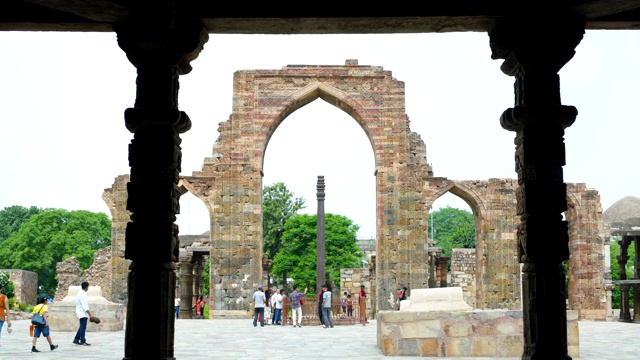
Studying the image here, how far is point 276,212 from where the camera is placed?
50.8 meters

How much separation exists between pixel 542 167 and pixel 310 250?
1610 inches

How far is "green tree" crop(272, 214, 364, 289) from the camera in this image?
44.9m

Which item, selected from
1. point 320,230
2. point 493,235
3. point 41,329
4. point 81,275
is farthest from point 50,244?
point 41,329

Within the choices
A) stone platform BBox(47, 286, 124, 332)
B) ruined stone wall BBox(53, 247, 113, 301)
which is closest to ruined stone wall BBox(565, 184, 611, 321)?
stone platform BBox(47, 286, 124, 332)

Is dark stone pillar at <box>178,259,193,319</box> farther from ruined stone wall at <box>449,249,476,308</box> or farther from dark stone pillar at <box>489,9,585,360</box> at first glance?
dark stone pillar at <box>489,9,585,360</box>

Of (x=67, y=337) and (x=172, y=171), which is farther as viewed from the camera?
(x=67, y=337)

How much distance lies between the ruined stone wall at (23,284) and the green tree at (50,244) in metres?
12.3

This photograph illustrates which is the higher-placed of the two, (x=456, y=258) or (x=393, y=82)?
(x=393, y=82)

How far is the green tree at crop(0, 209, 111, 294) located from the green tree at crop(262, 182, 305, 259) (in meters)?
11.7

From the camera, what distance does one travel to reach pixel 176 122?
5129mm

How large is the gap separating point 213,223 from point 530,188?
1730 cm

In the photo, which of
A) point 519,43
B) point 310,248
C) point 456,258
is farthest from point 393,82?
point 310,248

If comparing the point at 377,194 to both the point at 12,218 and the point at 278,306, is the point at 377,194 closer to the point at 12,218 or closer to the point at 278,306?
the point at 278,306

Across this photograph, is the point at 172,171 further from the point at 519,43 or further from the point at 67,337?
the point at 67,337
